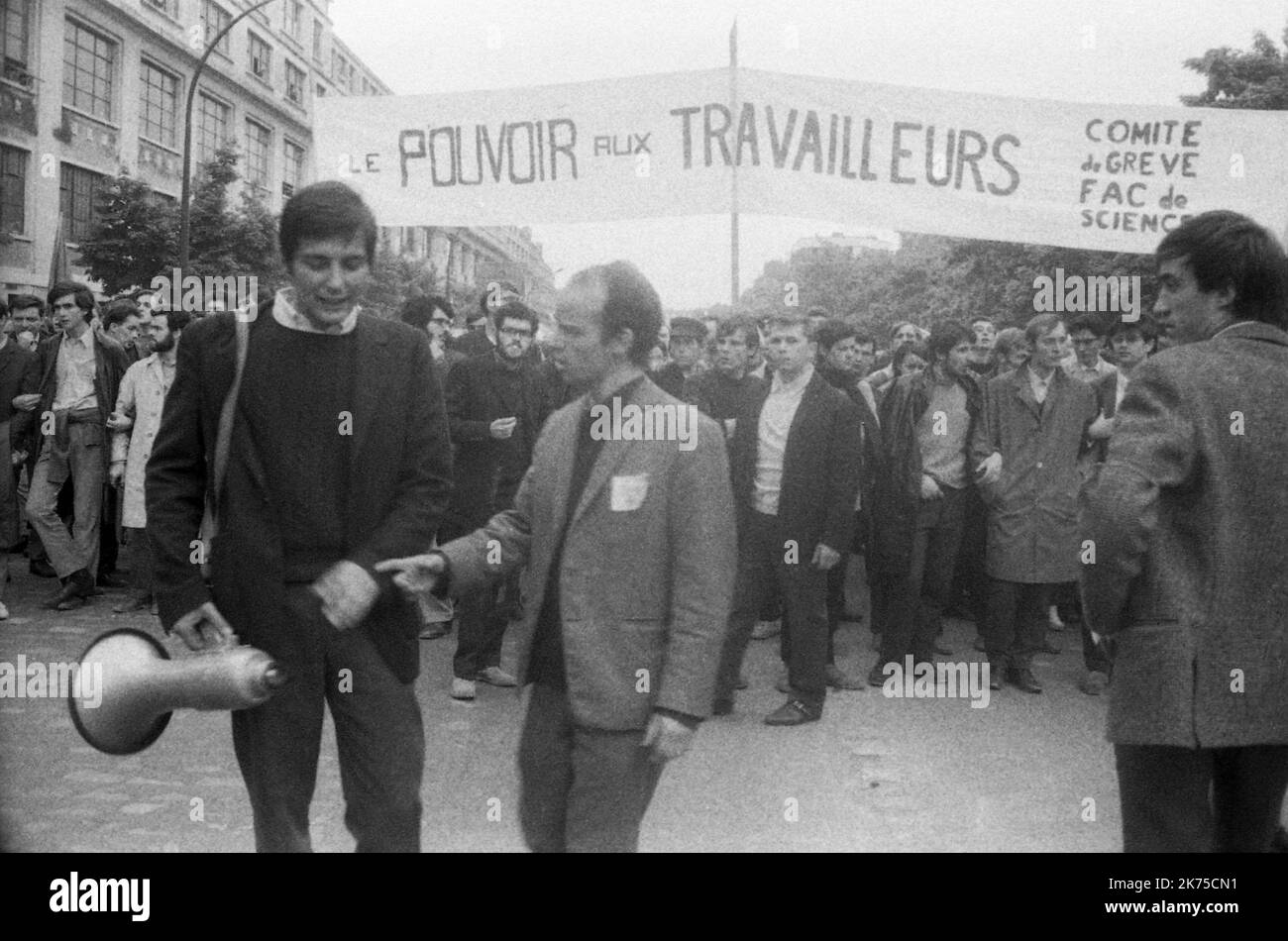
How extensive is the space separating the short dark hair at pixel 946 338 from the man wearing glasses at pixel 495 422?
207cm

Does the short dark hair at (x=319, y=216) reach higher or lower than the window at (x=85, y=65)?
lower

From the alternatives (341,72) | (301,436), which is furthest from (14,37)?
(301,436)

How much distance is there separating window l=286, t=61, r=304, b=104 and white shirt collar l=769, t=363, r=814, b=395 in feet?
12.4

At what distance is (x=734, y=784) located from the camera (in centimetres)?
395

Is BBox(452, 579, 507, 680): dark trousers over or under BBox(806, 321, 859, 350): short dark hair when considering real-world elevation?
under

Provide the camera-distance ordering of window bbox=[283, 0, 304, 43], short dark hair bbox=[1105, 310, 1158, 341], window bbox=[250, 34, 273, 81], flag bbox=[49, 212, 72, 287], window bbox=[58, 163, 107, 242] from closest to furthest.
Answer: window bbox=[283, 0, 304, 43] < short dark hair bbox=[1105, 310, 1158, 341] < window bbox=[250, 34, 273, 81] < flag bbox=[49, 212, 72, 287] < window bbox=[58, 163, 107, 242]

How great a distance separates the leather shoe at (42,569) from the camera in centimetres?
746

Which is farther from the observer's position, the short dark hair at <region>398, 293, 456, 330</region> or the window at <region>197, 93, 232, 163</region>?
the window at <region>197, 93, 232, 163</region>

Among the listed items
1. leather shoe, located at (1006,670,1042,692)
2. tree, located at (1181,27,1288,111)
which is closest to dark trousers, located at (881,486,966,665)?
leather shoe, located at (1006,670,1042,692)

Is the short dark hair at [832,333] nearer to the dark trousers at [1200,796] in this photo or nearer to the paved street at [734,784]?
the paved street at [734,784]

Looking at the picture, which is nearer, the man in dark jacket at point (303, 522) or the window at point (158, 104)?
the man in dark jacket at point (303, 522)

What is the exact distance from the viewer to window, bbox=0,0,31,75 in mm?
3891

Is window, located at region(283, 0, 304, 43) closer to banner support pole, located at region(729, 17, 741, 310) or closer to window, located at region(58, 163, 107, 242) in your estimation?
banner support pole, located at region(729, 17, 741, 310)

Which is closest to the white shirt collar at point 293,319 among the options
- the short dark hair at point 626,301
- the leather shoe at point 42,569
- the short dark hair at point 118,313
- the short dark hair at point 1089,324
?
the short dark hair at point 626,301
